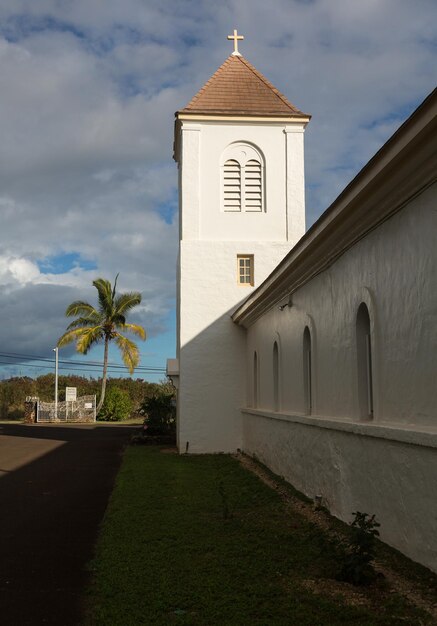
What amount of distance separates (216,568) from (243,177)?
15.4m

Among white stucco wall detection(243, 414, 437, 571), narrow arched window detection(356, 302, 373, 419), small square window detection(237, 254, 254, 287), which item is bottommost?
white stucco wall detection(243, 414, 437, 571)

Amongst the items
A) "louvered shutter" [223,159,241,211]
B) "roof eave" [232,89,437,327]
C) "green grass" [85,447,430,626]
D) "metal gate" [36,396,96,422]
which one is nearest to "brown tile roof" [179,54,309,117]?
"louvered shutter" [223,159,241,211]

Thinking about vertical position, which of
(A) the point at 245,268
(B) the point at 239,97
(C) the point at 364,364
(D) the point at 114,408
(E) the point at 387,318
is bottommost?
(D) the point at 114,408

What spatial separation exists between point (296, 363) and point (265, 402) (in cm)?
383

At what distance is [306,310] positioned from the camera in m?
12.0

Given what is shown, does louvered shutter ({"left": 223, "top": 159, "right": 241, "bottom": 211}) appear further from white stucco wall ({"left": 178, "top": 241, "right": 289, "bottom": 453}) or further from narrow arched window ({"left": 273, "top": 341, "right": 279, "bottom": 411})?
narrow arched window ({"left": 273, "top": 341, "right": 279, "bottom": 411})

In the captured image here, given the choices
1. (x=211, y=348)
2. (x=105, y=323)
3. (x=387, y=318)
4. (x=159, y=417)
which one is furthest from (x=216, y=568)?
(x=105, y=323)

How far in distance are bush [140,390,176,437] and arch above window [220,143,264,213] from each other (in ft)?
29.0

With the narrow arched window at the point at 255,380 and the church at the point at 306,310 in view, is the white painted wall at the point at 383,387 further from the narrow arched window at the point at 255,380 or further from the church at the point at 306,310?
the narrow arched window at the point at 255,380

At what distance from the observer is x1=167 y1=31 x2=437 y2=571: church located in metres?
6.99

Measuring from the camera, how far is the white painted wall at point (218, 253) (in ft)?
65.3

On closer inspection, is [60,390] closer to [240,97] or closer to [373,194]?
[240,97]

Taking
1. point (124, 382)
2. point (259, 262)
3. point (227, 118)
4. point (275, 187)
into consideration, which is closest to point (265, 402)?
point (259, 262)

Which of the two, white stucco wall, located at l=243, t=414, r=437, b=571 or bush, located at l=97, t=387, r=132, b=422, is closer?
white stucco wall, located at l=243, t=414, r=437, b=571
